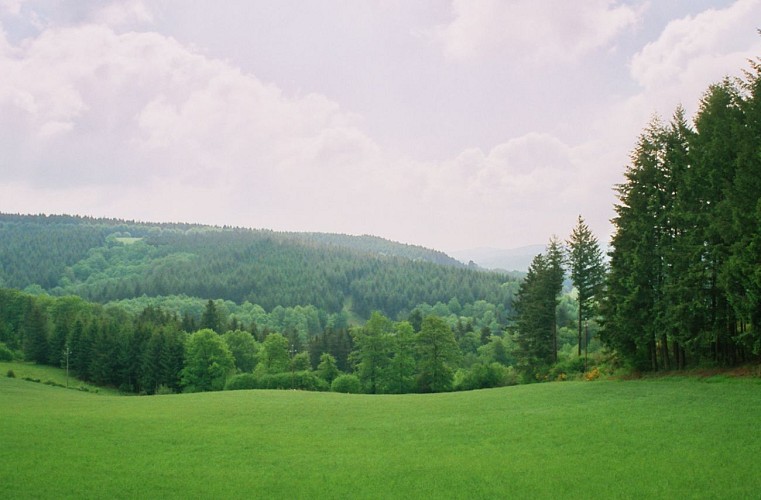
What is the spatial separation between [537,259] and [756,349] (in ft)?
96.7

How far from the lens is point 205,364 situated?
73.4 meters

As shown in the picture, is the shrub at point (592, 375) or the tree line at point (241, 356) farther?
the tree line at point (241, 356)

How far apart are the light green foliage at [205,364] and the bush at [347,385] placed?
1814 centimetres

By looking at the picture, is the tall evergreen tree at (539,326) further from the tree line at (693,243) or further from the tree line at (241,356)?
the tree line at (693,243)

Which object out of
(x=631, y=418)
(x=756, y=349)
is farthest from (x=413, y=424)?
(x=756, y=349)

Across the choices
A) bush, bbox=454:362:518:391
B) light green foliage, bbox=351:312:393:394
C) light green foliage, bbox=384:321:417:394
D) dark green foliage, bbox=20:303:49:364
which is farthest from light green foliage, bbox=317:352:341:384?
dark green foliage, bbox=20:303:49:364

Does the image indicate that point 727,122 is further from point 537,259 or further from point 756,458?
point 537,259

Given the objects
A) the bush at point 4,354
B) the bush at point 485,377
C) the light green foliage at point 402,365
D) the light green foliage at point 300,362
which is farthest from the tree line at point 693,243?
the bush at point 4,354

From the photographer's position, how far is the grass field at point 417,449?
14570mm

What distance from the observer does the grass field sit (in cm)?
1457

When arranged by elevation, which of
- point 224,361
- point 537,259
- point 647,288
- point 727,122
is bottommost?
point 224,361

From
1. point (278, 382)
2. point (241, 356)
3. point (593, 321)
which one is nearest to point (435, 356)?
point (278, 382)

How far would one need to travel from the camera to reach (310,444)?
21.2m

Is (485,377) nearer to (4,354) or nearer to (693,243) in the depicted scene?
(693,243)
